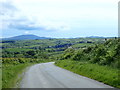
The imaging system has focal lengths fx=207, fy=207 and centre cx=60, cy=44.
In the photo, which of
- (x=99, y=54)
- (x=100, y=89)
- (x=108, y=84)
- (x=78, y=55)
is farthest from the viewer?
(x=78, y=55)

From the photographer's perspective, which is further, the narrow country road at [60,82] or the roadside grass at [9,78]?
the roadside grass at [9,78]

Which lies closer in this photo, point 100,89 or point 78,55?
point 100,89

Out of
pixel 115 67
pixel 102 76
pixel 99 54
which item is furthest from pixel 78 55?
pixel 102 76

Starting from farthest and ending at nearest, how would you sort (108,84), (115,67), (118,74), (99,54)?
(99,54) < (115,67) < (118,74) < (108,84)

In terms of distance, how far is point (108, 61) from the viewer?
79.2 feet

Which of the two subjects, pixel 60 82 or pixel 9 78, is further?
pixel 9 78

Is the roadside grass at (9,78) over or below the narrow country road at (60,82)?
below

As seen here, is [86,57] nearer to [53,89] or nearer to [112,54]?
[112,54]

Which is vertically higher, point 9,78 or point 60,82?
point 60,82

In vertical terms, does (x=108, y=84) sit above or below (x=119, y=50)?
below

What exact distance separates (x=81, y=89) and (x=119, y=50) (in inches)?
504

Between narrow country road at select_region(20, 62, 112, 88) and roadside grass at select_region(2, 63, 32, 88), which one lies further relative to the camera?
roadside grass at select_region(2, 63, 32, 88)

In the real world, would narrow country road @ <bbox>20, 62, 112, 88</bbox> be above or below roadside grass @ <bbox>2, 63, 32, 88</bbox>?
above

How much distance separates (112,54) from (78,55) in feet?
52.4
